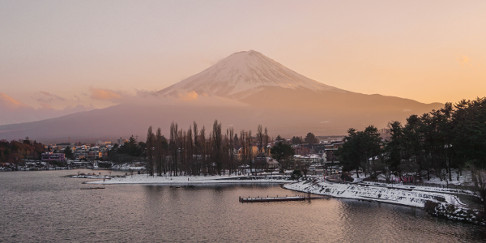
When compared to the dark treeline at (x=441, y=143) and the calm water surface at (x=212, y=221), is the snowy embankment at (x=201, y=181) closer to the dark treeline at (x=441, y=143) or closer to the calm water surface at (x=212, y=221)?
the calm water surface at (x=212, y=221)

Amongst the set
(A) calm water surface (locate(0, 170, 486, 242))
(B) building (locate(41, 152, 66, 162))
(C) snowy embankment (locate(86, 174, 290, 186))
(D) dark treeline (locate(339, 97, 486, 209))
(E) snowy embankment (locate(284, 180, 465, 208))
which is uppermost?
(B) building (locate(41, 152, 66, 162))

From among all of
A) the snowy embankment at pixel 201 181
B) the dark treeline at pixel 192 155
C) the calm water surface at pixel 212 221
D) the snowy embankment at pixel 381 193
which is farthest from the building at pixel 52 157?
the snowy embankment at pixel 381 193

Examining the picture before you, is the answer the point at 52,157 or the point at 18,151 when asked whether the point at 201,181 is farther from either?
the point at 52,157

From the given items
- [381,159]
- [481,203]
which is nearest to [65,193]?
[381,159]

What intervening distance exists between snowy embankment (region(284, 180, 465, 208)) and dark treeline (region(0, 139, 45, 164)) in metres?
119

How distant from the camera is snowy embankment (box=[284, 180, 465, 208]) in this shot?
39.8m

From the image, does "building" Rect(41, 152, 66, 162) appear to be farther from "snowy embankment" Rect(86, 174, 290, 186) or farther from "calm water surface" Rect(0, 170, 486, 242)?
"calm water surface" Rect(0, 170, 486, 242)

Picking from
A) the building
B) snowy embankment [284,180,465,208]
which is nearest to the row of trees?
snowy embankment [284,180,465,208]

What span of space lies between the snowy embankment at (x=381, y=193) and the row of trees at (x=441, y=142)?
531cm

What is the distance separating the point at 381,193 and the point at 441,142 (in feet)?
32.8

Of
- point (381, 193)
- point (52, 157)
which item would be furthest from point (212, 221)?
point (52, 157)

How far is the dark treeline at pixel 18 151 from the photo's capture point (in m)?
144

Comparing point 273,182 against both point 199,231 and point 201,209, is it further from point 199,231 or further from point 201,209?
point 199,231

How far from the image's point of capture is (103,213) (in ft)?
135
